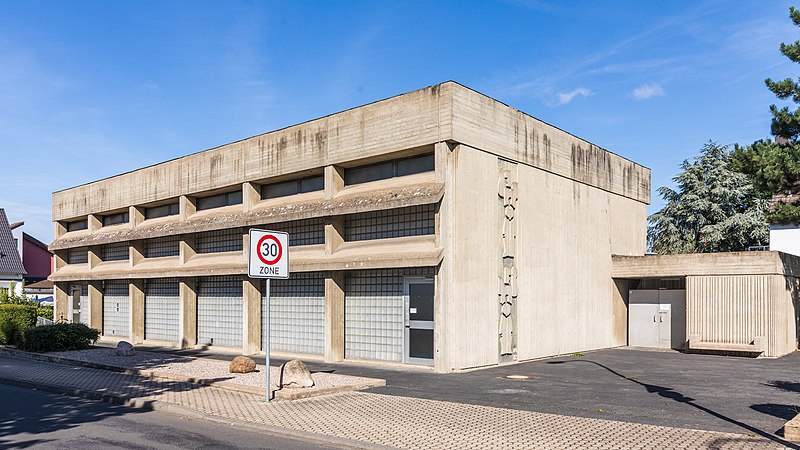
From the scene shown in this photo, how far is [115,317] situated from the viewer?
3030 centimetres

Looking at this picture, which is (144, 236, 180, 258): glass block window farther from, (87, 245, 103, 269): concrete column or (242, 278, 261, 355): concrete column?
(242, 278, 261, 355): concrete column

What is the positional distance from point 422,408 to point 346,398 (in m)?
1.79

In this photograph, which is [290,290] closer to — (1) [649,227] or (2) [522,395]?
(2) [522,395]

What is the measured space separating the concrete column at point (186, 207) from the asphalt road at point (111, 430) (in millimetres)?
13483

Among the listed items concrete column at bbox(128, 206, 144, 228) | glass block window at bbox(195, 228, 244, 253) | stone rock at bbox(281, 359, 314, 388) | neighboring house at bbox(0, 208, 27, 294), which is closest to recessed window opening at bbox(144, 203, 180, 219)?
concrete column at bbox(128, 206, 144, 228)

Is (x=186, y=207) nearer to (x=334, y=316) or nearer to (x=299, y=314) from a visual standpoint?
(x=299, y=314)

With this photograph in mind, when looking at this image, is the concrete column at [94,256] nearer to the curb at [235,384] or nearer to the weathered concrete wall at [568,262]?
the curb at [235,384]

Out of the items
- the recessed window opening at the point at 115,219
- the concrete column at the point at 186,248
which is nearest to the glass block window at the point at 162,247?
the concrete column at the point at 186,248

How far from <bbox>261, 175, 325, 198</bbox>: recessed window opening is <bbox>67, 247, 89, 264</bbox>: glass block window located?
14.7m

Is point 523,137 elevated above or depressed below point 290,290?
above

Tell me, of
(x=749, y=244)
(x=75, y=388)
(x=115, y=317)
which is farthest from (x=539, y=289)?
(x=749, y=244)

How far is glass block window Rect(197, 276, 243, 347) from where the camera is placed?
2367 cm

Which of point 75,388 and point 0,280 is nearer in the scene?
point 75,388

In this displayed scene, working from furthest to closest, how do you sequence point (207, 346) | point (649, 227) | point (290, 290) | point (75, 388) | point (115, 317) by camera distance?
point (649, 227)
point (115, 317)
point (207, 346)
point (290, 290)
point (75, 388)
